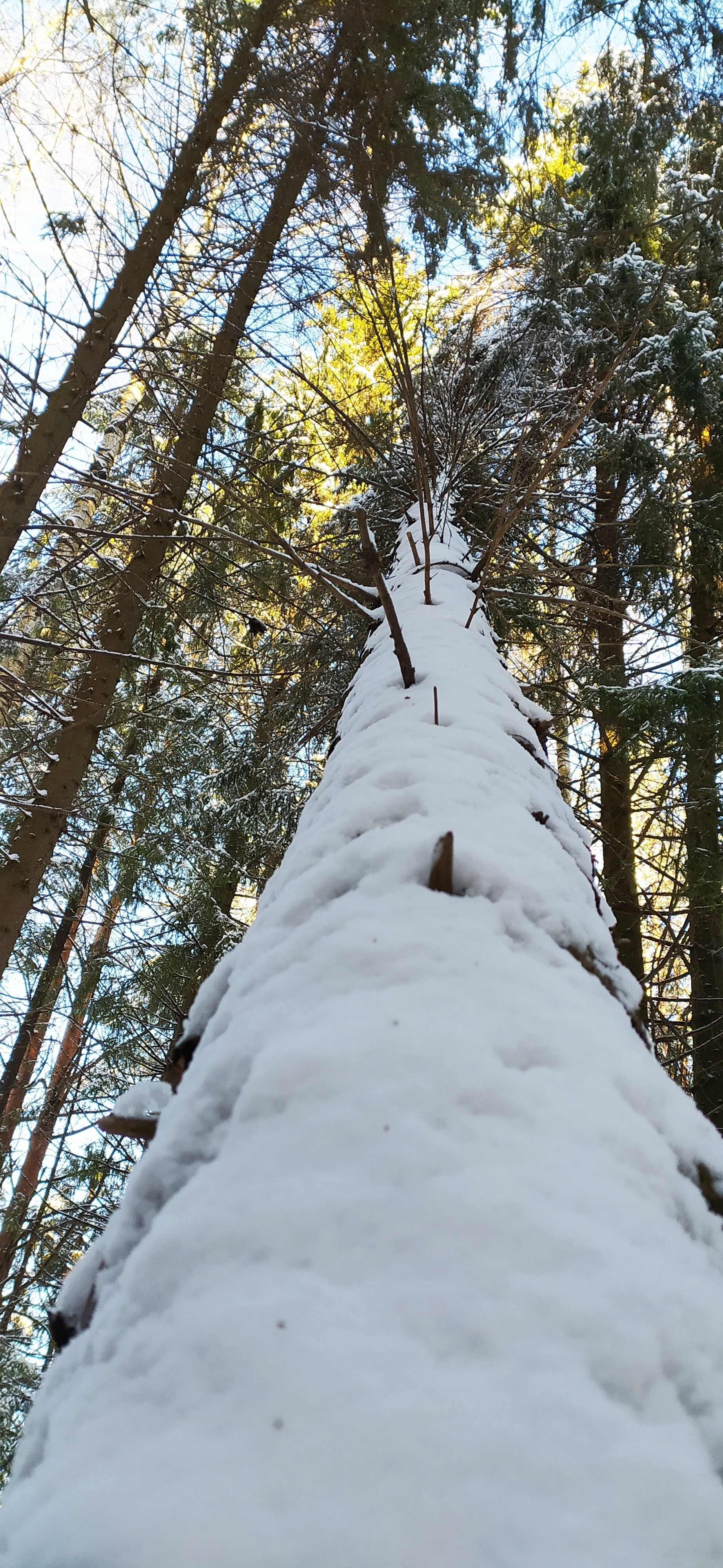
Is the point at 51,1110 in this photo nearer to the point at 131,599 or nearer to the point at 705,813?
the point at 131,599

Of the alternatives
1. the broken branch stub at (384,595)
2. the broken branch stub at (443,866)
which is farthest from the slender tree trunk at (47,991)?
the broken branch stub at (443,866)

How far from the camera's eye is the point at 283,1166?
0.81 meters

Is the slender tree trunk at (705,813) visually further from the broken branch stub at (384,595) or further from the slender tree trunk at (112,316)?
the slender tree trunk at (112,316)

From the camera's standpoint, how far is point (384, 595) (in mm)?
1812

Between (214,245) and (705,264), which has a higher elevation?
(705,264)

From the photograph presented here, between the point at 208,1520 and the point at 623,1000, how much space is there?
3.35 ft

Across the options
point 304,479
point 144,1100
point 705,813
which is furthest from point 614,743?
point 144,1100

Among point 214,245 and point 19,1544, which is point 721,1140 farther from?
point 214,245

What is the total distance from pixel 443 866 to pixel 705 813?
493 centimetres

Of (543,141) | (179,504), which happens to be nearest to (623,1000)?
(179,504)

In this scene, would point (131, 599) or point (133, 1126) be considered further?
point (131, 599)

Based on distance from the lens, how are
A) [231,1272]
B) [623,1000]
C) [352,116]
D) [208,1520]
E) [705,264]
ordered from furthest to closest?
[705,264]
[352,116]
[623,1000]
[231,1272]
[208,1520]

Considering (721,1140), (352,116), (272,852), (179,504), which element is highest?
(352,116)

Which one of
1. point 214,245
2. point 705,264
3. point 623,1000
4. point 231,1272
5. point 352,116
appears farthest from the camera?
point 705,264
